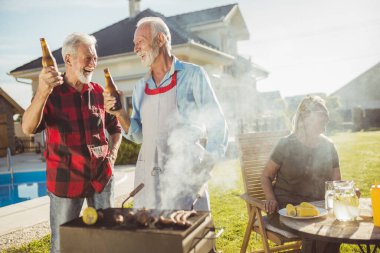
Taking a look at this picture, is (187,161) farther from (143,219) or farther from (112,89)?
(112,89)

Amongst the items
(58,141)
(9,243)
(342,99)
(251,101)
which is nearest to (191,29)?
(251,101)

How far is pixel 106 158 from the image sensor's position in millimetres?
2629

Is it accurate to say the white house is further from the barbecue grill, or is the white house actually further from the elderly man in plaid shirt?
the barbecue grill

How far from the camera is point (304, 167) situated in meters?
3.19

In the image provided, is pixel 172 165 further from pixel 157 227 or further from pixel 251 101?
pixel 251 101

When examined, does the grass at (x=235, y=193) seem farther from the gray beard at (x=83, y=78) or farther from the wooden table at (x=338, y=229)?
the gray beard at (x=83, y=78)

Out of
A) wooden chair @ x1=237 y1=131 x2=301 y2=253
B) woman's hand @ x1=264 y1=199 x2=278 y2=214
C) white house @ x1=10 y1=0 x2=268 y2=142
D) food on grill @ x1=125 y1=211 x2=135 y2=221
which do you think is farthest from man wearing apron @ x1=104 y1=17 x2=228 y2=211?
white house @ x1=10 y1=0 x2=268 y2=142

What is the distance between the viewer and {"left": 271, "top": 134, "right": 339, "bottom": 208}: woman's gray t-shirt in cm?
319

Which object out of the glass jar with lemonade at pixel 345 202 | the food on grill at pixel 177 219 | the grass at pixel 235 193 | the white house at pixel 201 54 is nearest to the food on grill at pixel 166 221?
the food on grill at pixel 177 219

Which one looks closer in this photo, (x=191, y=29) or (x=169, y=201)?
(x=169, y=201)

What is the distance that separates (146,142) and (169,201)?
1.35 ft

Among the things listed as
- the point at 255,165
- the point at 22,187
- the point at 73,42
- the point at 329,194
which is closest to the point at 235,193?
the point at 255,165

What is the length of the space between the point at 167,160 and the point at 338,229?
1.10 m

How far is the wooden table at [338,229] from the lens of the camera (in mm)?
1879
